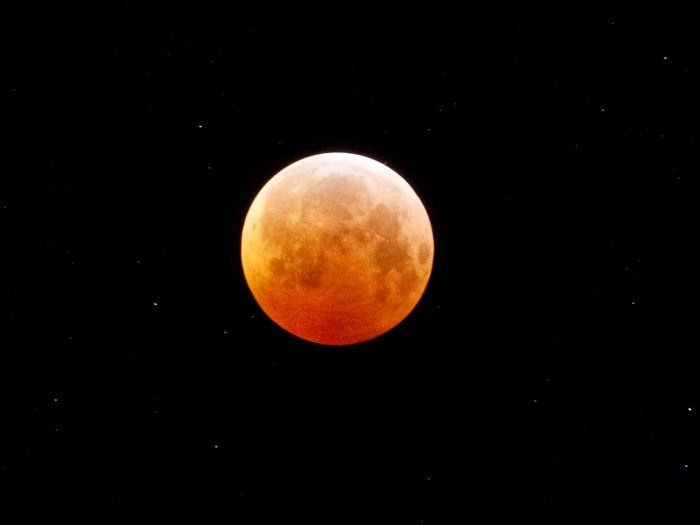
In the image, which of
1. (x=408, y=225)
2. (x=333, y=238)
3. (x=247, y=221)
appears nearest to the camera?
(x=333, y=238)

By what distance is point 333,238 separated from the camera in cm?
426

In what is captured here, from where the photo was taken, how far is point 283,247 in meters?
4.37

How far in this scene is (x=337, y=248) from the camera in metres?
4.25

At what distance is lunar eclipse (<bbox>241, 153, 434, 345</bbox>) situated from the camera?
4.28 m

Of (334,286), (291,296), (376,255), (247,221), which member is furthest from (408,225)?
(247,221)

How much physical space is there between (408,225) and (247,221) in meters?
1.38

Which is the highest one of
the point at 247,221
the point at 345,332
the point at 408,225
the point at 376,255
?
the point at 247,221

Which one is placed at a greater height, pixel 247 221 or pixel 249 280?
pixel 247 221

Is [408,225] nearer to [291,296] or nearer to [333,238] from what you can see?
[333,238]

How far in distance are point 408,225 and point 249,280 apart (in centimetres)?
142

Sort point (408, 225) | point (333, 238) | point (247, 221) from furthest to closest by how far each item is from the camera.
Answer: point (247, 221) → point (408, 225) → point (333, 238)

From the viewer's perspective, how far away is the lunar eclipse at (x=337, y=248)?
14.0 feet

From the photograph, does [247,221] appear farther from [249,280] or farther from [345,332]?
[345,332]

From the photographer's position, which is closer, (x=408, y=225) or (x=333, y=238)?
(x=333, y=238)
